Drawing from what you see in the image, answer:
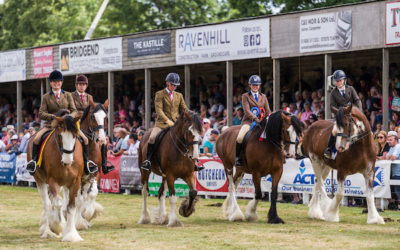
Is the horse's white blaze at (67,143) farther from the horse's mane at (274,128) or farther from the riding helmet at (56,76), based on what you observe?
the horse's mane at (274,128)

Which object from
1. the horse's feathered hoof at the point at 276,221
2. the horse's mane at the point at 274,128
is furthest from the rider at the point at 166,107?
the horse's feathered hoof at the point at 276,221

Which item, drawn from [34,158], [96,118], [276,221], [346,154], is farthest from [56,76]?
[346,154]

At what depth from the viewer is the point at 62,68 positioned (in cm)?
3009

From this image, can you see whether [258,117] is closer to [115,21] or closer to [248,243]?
[248,243]

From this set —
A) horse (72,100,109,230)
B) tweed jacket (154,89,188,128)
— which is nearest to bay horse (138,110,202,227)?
tweed jacket (154,89,188,128)

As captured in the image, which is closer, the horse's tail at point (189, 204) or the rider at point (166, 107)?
the horse's tail at point (189, 204)

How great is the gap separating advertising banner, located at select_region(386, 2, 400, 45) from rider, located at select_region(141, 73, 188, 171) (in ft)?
24.1

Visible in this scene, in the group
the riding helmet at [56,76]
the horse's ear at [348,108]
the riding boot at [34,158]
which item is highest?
the riding helmet at [56,76]

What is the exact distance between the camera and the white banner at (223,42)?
2220 cm

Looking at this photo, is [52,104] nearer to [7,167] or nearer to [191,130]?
[191,130]

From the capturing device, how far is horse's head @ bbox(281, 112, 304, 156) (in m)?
13.3

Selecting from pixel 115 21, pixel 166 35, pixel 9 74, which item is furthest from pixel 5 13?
pixel 166 35

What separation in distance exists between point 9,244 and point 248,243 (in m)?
3.74

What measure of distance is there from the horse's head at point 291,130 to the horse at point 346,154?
0.77 metres
